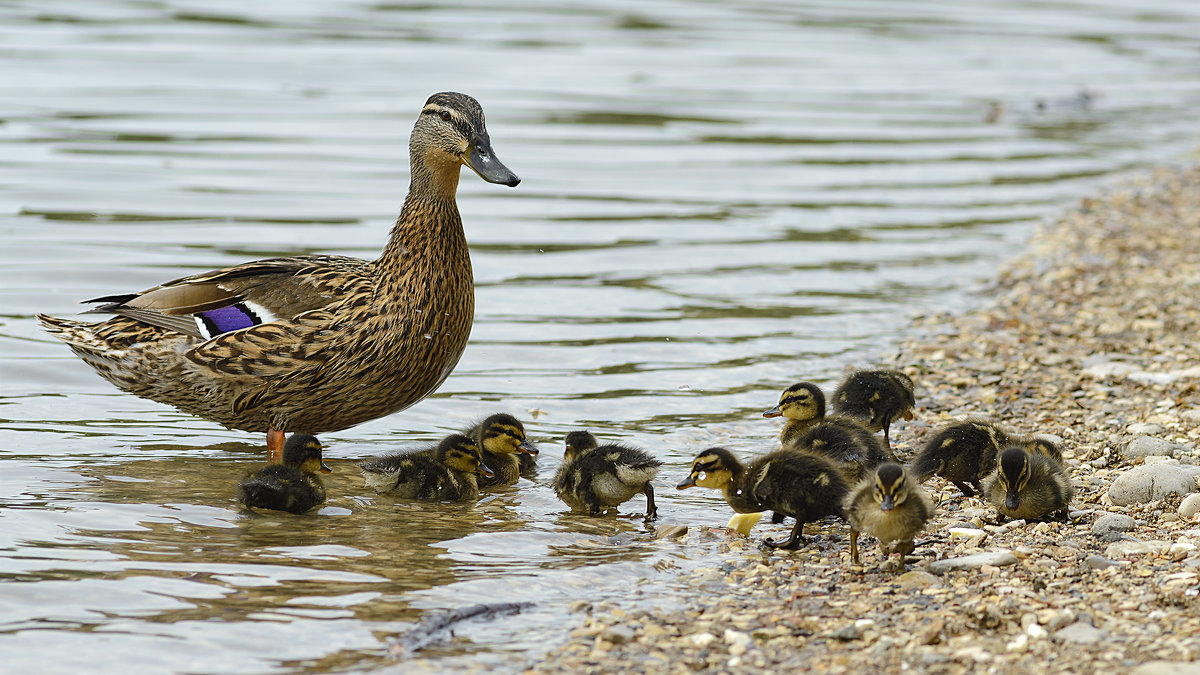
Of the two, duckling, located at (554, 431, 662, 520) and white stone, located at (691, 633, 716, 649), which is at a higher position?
duckling, located at (554, 431, 662, 520)

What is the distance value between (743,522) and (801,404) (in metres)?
1.01

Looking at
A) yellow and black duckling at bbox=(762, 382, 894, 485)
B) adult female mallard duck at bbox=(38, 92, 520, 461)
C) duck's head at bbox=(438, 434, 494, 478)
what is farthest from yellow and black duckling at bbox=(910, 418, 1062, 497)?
adult female mallard duck at bbox=(38, 92, 520, 461)

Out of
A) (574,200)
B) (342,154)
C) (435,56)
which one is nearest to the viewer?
(574,200)

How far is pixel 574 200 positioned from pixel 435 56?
7039mm

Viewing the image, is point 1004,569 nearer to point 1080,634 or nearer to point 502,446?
point 1080,634

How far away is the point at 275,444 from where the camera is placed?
23.4 feet

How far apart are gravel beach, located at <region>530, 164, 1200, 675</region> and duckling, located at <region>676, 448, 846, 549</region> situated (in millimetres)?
143

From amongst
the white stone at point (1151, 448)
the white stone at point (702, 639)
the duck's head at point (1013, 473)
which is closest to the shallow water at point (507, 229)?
the white stone at point (702, 639)

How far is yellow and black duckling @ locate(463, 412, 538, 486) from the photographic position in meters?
6.94

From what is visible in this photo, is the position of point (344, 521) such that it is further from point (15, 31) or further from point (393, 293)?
point (15, 31)

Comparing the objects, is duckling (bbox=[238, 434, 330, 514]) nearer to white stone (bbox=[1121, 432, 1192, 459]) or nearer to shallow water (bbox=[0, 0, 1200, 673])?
shallow water (bbox=[0, 0, 1200, 673])

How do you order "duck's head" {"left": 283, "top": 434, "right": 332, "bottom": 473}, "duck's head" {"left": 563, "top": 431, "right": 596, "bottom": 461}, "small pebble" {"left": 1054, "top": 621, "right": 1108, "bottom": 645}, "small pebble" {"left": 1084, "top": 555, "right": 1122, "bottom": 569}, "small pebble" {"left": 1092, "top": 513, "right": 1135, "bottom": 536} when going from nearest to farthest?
1. "small pebble" {"left": 1054, "top": 621, "right": 1108, "bottom": 645}
2. "small pebble" {"left": 1084, "top": 555, "right": 1122, "bottom": 569}
3. "small pebble" {"left": 1092, "top": 513, "right": 1135, "bottom": 536}
4. "duck's head" {"left": 283, "top": 434, "right": 332, "bottom": 473}
5. "duck's head" {"left": 563, "top": 431, "right": 596, "bottom": 461}

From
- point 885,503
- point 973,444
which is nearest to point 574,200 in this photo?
point 973,444

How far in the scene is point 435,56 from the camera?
19828 millimetres
